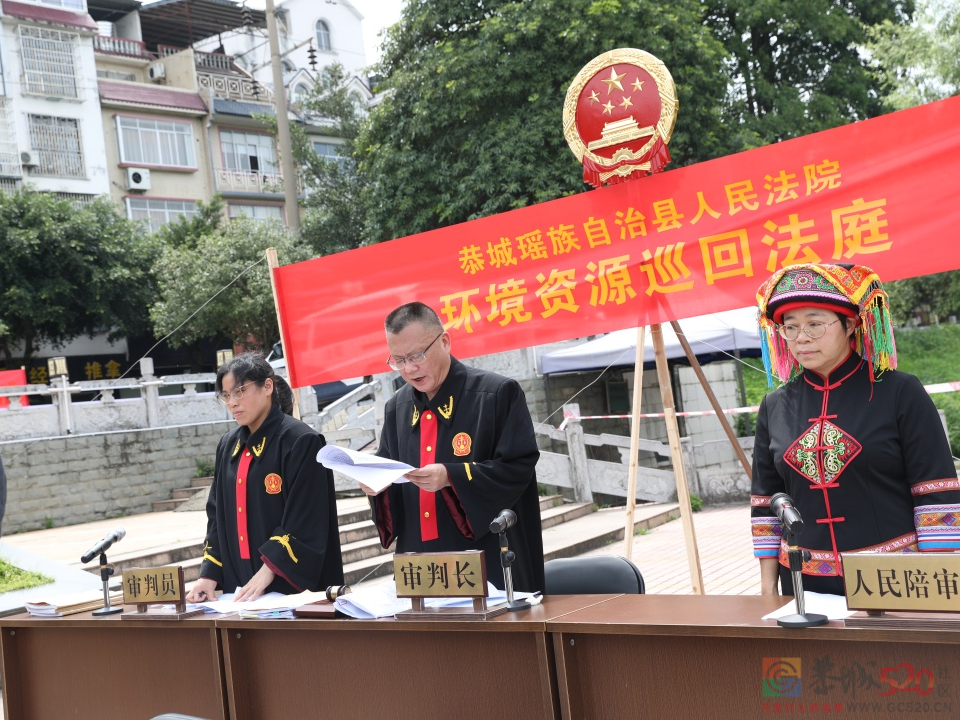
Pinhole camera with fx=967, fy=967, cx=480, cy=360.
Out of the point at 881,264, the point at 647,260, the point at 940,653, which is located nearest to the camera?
the point at 940,653

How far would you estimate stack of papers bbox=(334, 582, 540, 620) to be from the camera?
8.00 ft

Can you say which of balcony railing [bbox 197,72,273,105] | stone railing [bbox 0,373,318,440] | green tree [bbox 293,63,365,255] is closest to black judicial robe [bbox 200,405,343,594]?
stone railing [bbox 0,373,318,440]

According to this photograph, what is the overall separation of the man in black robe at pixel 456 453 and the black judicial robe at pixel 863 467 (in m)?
0.79

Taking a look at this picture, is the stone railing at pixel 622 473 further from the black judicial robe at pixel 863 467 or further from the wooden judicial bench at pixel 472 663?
the black judicial robe at pixel 863 467

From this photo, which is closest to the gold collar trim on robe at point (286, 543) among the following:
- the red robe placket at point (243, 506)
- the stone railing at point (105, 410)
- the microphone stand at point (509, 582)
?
the red robe placket at point (243, 506)

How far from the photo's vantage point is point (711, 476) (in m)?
10.7

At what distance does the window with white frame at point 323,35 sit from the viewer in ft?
93.3

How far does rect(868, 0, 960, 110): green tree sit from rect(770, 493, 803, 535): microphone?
44.9 ft

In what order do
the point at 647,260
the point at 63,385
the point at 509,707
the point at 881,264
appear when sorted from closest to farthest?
the point at 509,707
the point at 881,264
the point at 647,260
the point at 63,385

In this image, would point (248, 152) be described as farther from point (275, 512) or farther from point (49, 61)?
point (275, 512)

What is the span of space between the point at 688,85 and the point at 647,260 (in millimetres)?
10935

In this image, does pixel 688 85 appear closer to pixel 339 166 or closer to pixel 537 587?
pixel 339 166

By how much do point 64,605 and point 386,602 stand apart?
131 centimetres

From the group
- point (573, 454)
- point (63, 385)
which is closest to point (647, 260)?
point (573, 454)
